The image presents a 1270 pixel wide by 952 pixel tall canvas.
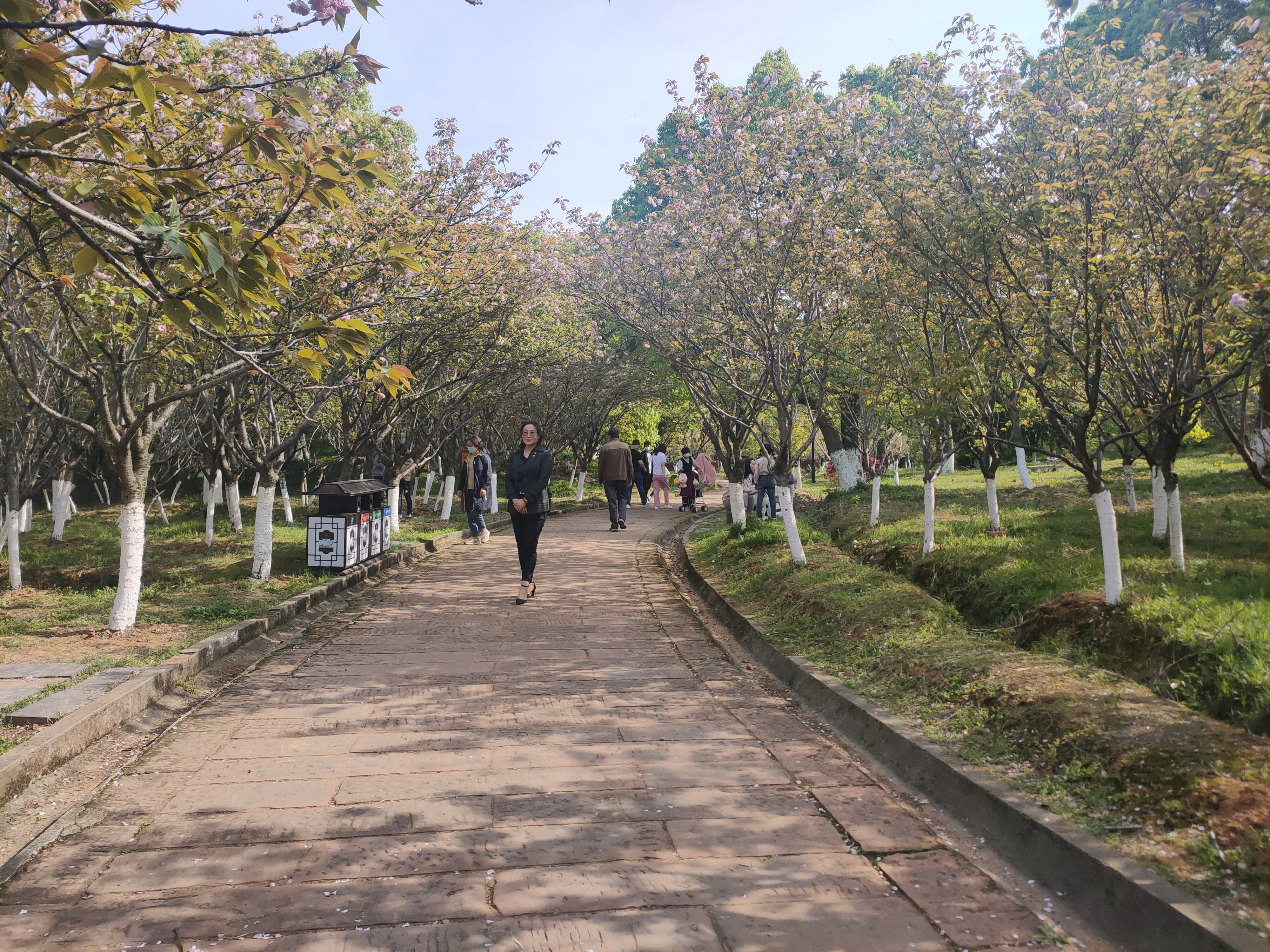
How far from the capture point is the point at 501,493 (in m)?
32.5

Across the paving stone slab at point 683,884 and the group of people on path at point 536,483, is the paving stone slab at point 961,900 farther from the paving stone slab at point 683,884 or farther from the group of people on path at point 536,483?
the group of people on path at point 536,483

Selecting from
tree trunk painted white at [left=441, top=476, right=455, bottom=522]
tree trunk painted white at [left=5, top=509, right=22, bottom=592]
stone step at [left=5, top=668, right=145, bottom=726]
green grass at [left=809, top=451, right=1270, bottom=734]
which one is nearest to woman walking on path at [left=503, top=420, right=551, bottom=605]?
stone step at [left=5, top=668, right=145, bottom=726]

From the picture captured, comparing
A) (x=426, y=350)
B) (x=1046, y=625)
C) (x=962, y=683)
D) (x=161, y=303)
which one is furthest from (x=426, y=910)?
(x=426, y=350)

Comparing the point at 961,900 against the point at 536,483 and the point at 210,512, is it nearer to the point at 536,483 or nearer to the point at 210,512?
the point at 536,483

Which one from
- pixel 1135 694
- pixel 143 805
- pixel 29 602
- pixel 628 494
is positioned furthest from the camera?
pixel 628 494

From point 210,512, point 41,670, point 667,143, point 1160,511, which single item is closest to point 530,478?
point 41,670

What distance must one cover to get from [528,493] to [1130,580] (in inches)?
222

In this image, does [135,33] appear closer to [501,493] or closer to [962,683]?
[962,683]

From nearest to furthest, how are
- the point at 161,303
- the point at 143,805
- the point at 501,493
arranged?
the point at 161,303 < the point at 143,805 < the point at 501,493

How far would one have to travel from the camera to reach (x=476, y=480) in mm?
15281

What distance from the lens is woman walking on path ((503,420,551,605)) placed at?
380 inches

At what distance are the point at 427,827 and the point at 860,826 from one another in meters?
1.86

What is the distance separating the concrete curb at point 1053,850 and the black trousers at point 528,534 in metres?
4.65

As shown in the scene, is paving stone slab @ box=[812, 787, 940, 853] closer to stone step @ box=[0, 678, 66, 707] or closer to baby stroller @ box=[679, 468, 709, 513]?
stone step @ box=[0, 678, 66, 707]
